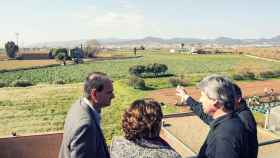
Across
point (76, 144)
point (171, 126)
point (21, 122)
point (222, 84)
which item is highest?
point (222, 84)

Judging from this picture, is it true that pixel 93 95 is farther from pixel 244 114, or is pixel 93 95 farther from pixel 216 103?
pixel 244 114

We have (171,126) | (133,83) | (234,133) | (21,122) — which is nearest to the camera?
(234,133)

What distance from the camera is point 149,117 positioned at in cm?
238

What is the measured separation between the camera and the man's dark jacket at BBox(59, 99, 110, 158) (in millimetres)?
2623

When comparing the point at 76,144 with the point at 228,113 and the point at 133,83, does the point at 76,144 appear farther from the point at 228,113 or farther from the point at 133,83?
the point at 133,83

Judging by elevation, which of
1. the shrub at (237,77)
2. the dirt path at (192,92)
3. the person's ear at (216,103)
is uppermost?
the person's ear at (216,103)

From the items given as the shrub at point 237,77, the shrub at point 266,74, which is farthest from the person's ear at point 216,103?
the shrub at point 266,74

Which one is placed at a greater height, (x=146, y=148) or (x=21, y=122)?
(x=146, y=148)

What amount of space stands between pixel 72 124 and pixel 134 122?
23.6 inches

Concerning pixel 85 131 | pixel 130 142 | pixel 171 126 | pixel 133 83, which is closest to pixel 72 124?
pixel 85 131

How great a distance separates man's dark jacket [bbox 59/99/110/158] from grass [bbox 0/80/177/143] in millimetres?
8873

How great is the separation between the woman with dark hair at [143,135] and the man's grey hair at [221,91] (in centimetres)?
49

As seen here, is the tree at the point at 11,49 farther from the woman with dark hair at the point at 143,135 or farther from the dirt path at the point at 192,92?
the woman with dark hair at the point at 143,135

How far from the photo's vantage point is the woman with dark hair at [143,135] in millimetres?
2355
